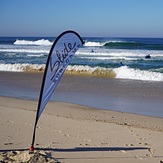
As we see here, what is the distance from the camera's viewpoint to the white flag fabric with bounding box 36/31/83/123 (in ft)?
11.8

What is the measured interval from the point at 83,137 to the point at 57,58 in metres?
2.14

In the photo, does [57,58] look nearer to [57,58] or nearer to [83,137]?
[57,58]

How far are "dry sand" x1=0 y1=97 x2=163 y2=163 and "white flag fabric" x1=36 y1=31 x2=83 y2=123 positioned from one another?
95 centimetres

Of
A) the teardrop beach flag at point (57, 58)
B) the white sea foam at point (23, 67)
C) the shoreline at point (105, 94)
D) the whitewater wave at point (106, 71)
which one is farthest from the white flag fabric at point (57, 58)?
the white sea foam at point (23, 67)

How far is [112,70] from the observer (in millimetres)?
17781

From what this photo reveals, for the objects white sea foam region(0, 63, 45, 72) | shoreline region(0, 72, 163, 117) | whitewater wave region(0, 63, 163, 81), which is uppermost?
white sea foam region(0, 63, 45, 72)

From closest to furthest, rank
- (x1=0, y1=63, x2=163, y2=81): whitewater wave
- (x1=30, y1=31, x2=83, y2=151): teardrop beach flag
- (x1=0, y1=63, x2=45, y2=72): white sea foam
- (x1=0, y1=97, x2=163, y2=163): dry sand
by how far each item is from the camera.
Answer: (x1=30, y1=31, x2=83, y2=151): teardrop beach flag < (x1=0, y1=97, x2=163, y2=163): dry sand < (x1=0, y1=63, x2=163, y2=81): whitewater wave < (x1=0, y1=63, x2=45, y2=72): white sea foam

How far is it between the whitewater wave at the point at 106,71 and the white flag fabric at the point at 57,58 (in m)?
11.9

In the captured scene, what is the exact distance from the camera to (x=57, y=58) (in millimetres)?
3693

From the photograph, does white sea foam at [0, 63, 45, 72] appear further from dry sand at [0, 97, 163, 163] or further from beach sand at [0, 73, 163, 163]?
dry sand at [0, 97, 163, 163]

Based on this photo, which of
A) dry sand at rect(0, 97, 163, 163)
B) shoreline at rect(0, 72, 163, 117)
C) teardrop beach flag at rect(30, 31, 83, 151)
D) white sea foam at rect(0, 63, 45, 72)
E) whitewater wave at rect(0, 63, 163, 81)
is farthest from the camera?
white sea foam at rect(0, 63, 45, 72)

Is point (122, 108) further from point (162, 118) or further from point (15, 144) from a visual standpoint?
point (15, 144)

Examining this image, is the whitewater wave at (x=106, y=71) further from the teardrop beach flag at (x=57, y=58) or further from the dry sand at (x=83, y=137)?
the teardrop beach flag at (x=57, y=58)

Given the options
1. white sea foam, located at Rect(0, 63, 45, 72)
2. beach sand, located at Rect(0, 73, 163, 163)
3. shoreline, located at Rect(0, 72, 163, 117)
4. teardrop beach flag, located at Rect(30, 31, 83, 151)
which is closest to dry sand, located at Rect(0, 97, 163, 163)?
beach sand, located at Rect(0, 73, 163, 163)
